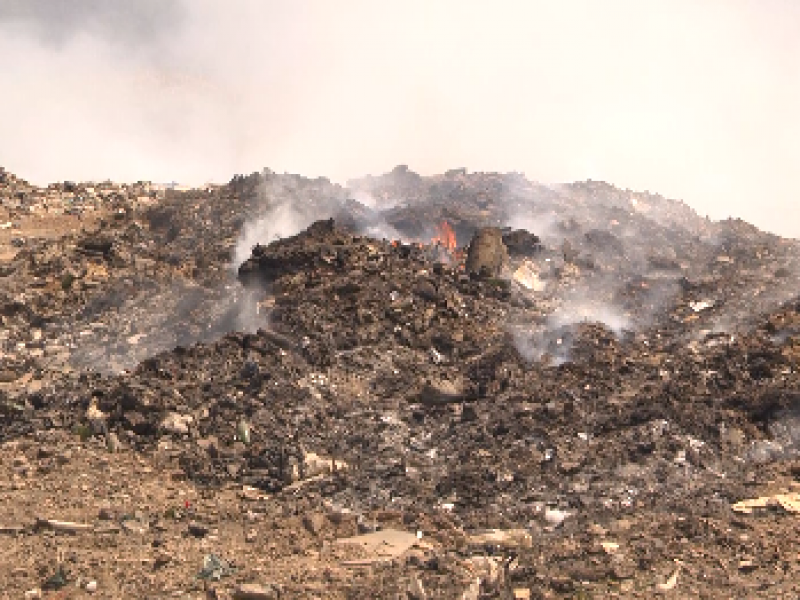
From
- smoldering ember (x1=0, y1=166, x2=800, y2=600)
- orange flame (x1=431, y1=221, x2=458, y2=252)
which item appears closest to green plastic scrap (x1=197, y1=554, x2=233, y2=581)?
smoldering ember (x1=0, y1=166, x2=800, y2=600)

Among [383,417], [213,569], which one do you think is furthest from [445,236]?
[213,569]

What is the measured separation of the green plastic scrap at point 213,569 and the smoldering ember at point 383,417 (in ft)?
0.11

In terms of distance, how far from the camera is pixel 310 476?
10148mm

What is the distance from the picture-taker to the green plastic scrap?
22.6ft

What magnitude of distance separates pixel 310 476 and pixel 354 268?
662 centimetres

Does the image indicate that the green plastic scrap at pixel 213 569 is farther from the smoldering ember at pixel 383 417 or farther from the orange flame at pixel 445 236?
the orange flame at pixel 445 236

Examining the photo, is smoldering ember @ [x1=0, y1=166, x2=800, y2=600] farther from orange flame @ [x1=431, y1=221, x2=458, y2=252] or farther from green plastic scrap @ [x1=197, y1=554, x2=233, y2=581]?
orange flame @ [x1=431, y1=221, x2=458, y2=252]

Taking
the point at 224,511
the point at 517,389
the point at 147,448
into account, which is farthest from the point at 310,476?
the point at 517,389

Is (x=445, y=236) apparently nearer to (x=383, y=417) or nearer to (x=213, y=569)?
(x=383, y=417)

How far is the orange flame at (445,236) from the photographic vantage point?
22.5 metres

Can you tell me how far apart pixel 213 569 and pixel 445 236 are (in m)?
17.8

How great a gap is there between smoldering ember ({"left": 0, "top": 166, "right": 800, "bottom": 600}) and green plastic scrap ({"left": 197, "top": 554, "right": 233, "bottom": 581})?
0.03 meters

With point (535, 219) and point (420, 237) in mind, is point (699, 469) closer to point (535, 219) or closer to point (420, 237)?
point (420, 237)

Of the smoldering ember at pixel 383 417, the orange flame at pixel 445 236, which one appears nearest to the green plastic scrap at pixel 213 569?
the smoldering ember at pixel 383 417
